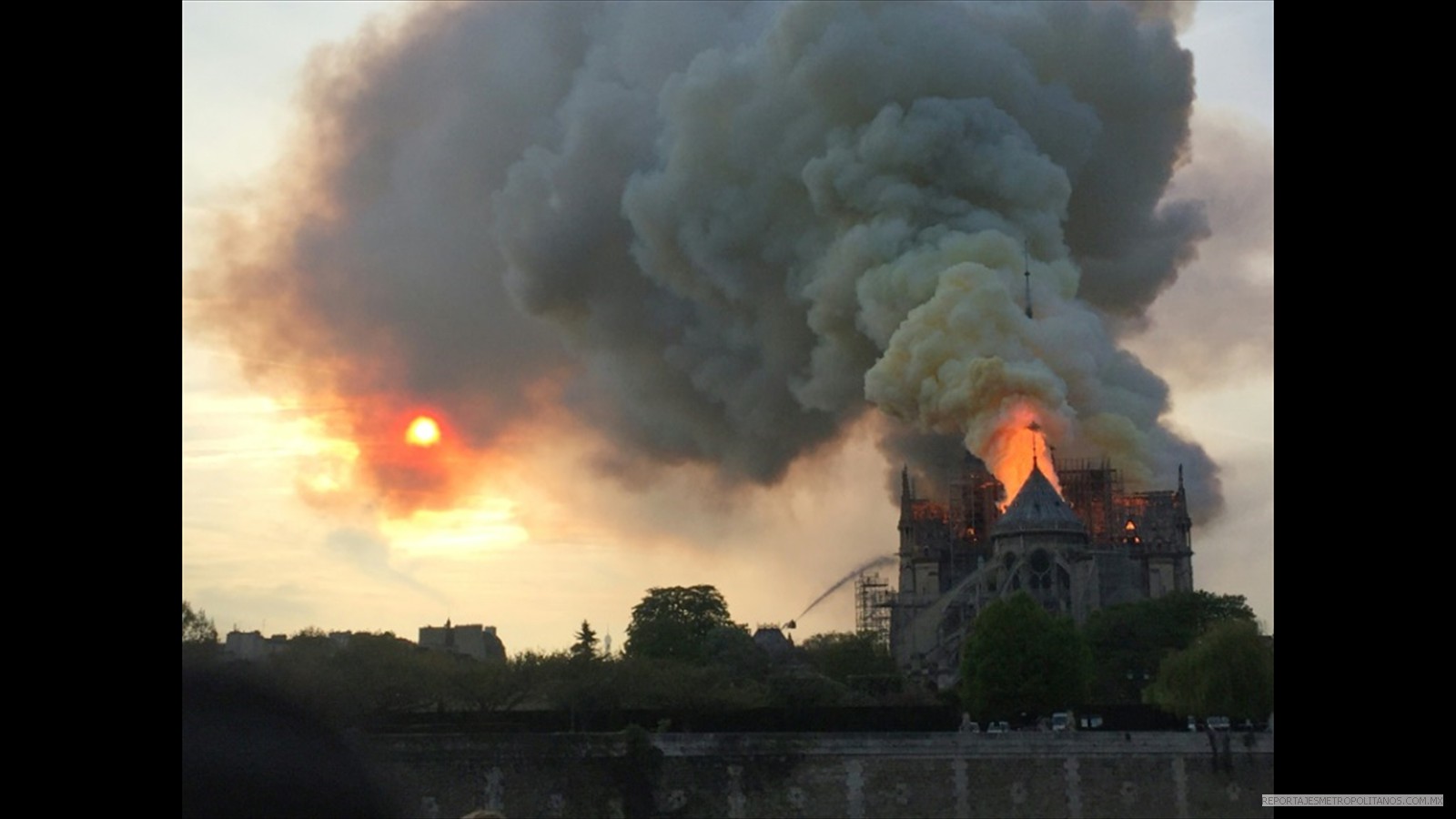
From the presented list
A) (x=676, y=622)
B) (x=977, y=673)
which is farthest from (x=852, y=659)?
(x=977, y=673)

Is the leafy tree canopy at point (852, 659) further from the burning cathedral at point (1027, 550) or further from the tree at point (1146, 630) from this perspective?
the tree at point (1146, 630)

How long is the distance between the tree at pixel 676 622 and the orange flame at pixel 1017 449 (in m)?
7.88

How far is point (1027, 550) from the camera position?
53.9m

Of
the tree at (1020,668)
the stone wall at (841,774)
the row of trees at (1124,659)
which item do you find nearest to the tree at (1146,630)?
the row of trees at (1124,659)

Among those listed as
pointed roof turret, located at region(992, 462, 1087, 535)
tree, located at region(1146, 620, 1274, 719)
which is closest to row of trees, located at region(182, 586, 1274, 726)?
tree, located at region(1146, 620, 1274, 719)

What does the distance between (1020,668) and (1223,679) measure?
459cm

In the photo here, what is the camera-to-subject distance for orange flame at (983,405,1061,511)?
52.6 metres

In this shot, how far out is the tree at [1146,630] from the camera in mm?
47219

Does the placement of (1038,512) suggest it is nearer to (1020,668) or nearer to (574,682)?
(1020,668)

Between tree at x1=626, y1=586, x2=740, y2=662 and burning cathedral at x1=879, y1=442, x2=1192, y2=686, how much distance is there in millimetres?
4716

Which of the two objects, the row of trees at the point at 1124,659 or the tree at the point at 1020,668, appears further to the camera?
the tree at the point at 1020,668

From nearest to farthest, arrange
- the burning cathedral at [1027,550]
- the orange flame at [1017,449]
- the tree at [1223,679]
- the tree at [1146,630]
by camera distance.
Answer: the tree at [1223,679]
the tree at [1146,630]
the orange flame at [1017,449]
the burning cathedral at [1027,550]
